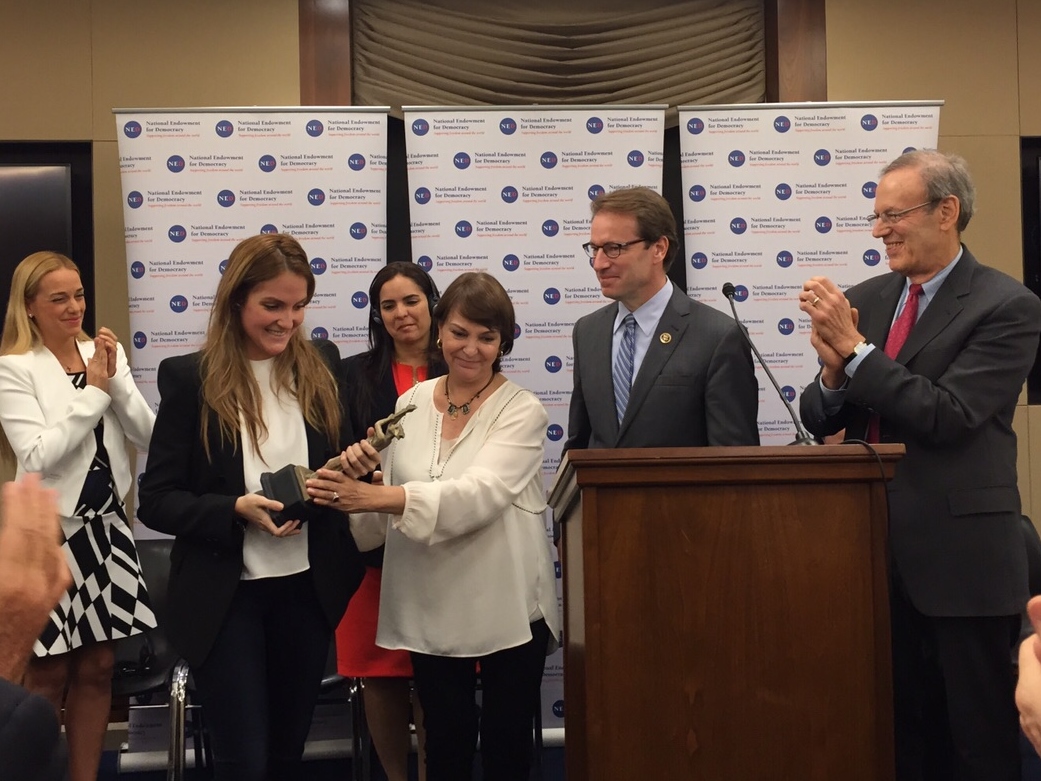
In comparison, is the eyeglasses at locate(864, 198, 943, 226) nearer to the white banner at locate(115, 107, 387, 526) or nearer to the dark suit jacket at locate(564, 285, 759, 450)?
the dark suit jacket at locate(564, 285, 759, 450)

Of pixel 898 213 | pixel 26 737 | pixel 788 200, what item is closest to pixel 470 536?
pixel 898 213

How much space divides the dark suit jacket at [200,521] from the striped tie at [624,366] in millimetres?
818

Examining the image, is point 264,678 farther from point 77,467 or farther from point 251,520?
point 77,467

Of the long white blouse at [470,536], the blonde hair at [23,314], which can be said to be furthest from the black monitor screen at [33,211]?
the long white blouse at [470,536]

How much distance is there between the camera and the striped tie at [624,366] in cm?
335

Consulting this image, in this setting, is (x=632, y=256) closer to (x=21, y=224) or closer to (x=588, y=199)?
(x=588, y=199)

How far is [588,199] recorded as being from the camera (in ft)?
16.9

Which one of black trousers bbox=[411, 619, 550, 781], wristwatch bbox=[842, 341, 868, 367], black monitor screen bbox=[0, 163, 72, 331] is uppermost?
black monitor screen bbox=[0, 163, 72, 331]

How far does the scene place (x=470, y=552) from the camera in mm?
3020

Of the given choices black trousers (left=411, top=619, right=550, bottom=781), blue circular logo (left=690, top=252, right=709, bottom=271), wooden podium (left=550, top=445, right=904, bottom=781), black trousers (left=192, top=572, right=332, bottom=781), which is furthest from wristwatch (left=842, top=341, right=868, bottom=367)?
blue circular logo (left=690, top=252, right=709, bottom=271)

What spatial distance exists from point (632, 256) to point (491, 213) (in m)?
1.85

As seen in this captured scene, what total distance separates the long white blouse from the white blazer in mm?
1115

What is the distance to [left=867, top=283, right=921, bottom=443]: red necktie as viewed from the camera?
3.07m

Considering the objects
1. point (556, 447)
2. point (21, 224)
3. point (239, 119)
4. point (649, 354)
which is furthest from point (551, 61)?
point (649, 354)
